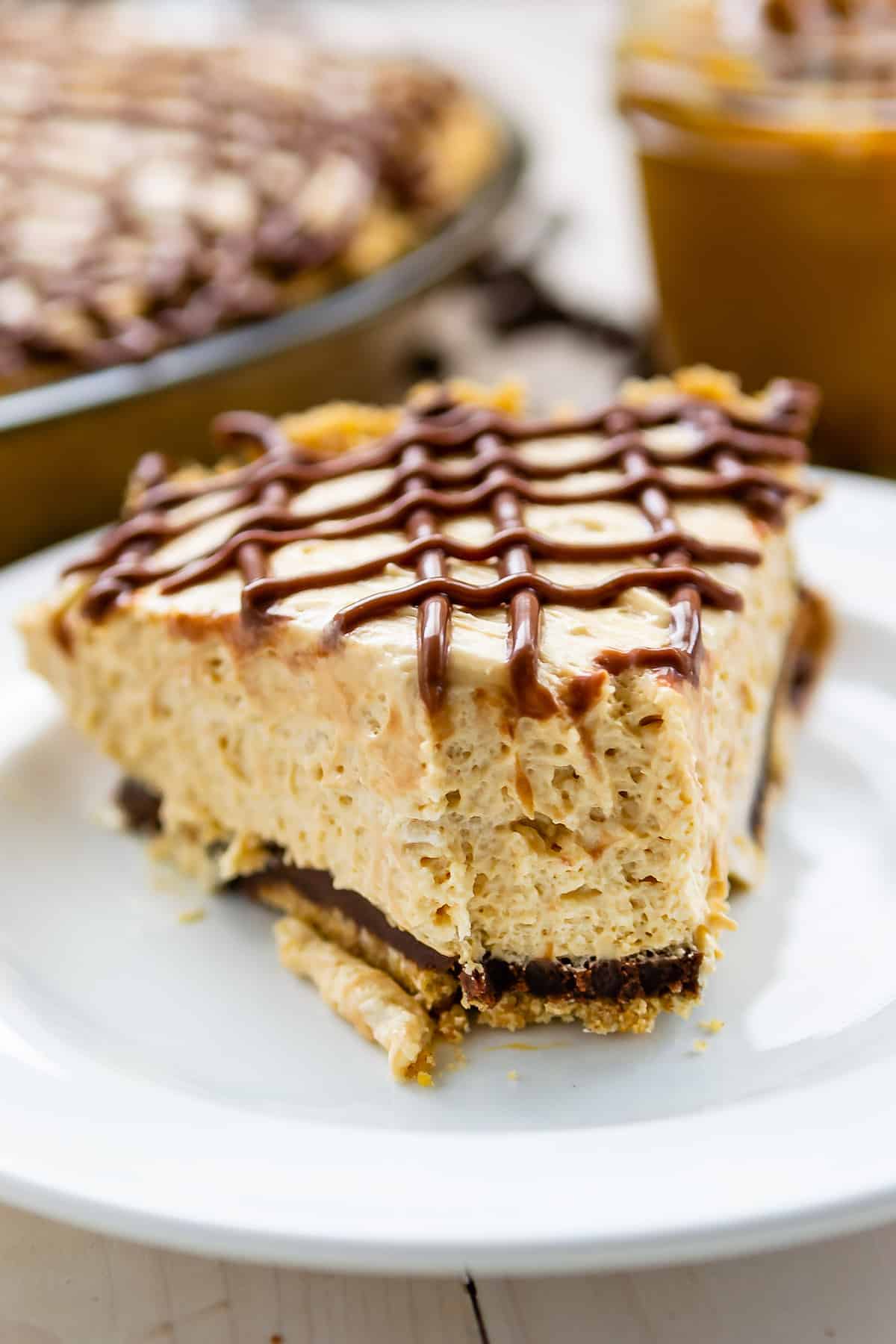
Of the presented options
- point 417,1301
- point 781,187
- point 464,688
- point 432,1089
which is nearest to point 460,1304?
point 417,1301

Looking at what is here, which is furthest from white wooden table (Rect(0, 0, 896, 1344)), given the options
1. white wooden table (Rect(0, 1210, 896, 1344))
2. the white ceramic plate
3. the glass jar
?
the glass jar

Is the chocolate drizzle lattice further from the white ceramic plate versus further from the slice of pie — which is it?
the white ceramic plate

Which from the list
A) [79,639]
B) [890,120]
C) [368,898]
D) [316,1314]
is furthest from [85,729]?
[890,120]

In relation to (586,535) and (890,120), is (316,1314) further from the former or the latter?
(890,120)

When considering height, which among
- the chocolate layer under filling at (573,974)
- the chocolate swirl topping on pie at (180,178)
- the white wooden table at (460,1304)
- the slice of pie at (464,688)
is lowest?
the white wooden table at (460,1304)

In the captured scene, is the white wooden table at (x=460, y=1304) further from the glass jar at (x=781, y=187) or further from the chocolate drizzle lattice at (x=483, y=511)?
the glass jar at (x=781, y=187)

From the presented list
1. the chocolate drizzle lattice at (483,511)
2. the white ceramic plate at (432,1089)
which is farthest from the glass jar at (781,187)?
the white ceramic plate at (432,1089)

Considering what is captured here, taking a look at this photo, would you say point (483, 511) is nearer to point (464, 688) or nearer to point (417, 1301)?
point (464, 688)

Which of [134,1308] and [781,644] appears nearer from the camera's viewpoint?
[134,1308]
